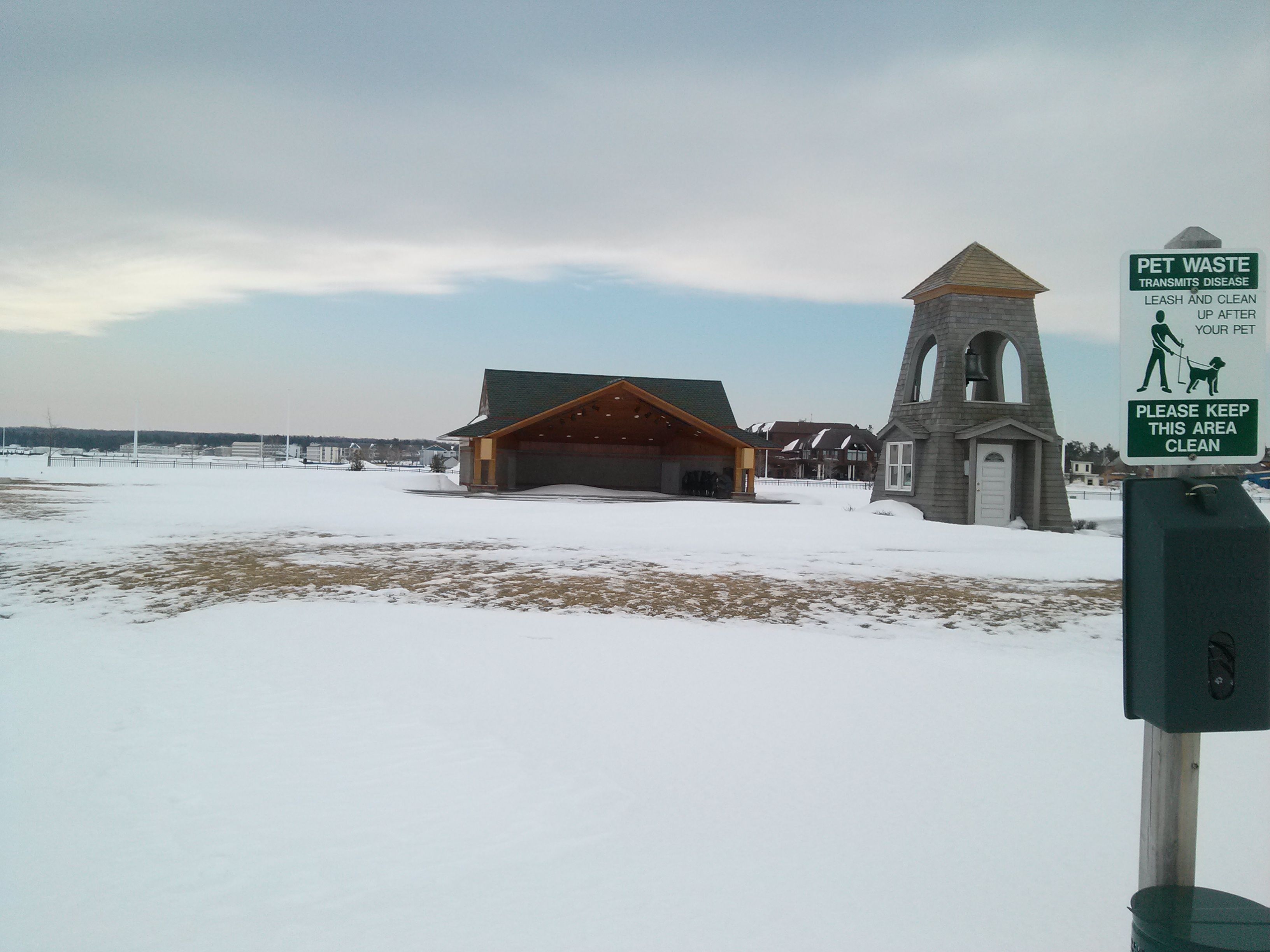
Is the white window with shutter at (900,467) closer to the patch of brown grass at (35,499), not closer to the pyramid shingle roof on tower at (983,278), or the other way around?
the pyramid shingle roof on tower at (983,278)

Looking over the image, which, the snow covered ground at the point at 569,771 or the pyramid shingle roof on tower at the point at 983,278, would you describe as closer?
the snow covered ground at the point at 569,771

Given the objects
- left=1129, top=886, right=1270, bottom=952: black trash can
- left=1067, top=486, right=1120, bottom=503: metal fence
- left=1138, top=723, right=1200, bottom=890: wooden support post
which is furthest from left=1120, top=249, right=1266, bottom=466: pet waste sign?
left=1067, top=486, right=1120, bottom=503: metal fence

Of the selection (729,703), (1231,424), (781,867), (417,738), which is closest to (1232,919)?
(1231,424)

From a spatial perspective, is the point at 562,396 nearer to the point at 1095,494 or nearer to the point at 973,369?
the point at 973,369

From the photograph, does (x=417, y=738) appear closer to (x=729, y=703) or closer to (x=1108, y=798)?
(x=729, y=703)

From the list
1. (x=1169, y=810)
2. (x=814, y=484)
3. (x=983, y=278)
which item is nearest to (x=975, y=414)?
(x=983, y=278)

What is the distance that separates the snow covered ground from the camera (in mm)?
3387

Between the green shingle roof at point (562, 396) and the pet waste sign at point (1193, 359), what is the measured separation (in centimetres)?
2980

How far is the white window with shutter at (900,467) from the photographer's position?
24.6 meters

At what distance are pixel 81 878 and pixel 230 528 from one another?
1571cm

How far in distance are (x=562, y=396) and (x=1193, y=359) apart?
3356 centimetres

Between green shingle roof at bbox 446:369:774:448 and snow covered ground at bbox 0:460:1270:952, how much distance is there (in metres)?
23.7

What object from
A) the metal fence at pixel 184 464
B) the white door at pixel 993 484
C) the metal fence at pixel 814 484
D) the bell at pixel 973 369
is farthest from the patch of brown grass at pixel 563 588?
the metal fence at pixel 184 464

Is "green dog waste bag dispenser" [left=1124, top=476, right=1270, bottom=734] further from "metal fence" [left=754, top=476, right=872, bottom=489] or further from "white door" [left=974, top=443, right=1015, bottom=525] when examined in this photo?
"metal fence" [left=754, top=476, right=872, bottom=489]
